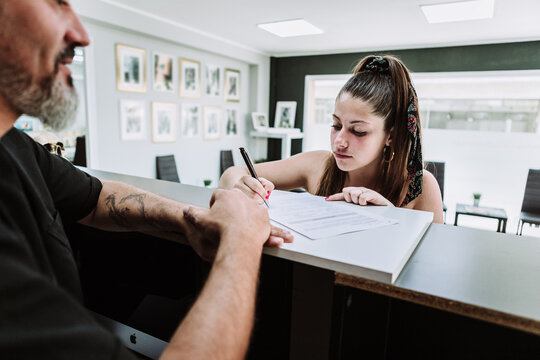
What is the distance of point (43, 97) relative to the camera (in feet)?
1.98

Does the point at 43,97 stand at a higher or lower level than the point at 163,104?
lower

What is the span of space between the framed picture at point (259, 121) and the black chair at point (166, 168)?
2.03 metres

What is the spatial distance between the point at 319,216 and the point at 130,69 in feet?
14.7

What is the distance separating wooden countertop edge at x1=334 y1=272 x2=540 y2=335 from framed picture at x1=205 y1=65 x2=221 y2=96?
5.72 m

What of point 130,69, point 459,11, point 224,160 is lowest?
point 224,160

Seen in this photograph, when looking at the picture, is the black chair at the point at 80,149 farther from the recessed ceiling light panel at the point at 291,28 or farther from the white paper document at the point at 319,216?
the white paper document at the point at 319,216

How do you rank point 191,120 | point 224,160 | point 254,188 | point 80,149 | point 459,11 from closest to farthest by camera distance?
point 254,188 < point 459,11 < point 80,149 < point 191,120 < point 224,160

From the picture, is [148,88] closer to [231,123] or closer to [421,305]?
[231,123]

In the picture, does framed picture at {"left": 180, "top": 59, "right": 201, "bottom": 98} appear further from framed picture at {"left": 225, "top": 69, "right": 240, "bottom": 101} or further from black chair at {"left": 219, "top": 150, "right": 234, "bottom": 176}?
black chair at {"left": 219, "top": 150, "right": 234, "bottom": 176}

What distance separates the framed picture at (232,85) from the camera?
6336 millimetres

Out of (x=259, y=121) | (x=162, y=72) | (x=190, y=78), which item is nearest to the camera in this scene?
(x=162, y=72)

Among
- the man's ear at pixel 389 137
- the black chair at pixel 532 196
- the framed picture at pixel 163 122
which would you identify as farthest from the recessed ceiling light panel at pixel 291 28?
the black chair at pixel 532 196

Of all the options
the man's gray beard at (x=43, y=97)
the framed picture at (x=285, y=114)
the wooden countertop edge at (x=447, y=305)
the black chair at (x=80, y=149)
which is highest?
the framed picture at (x=285, y=114)

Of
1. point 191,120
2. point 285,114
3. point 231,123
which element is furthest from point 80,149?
point 285,114
